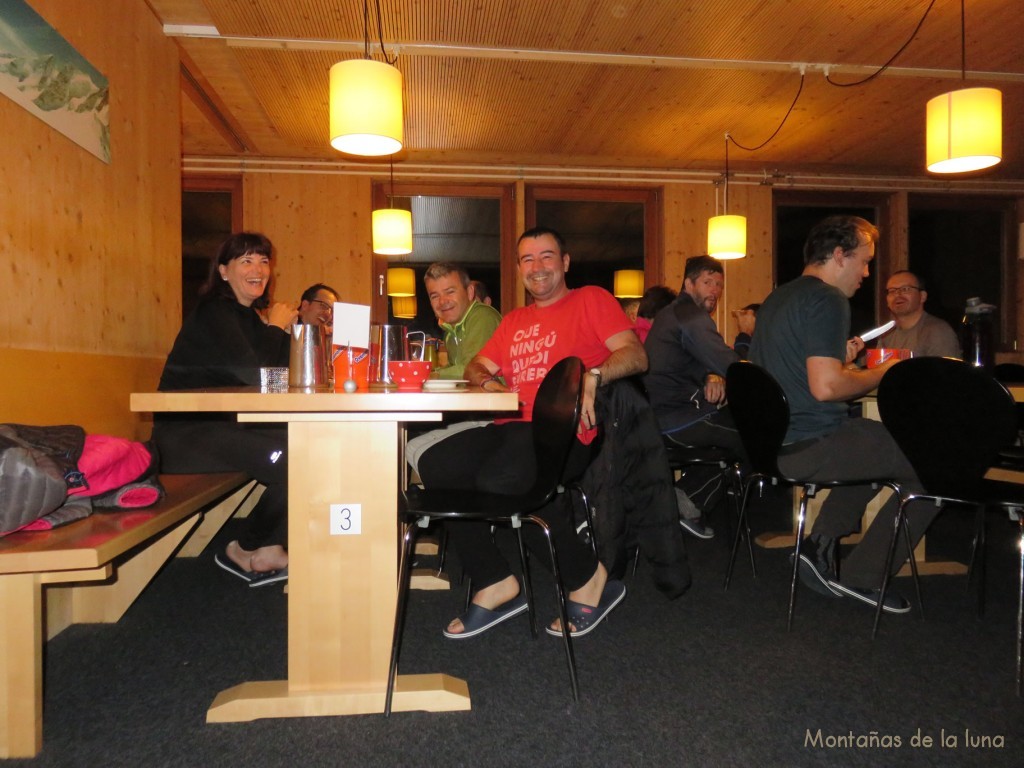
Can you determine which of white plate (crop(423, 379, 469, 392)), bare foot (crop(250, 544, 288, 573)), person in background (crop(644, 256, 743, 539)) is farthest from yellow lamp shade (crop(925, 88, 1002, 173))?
bare foot (crop(250, 544, 288, 573))

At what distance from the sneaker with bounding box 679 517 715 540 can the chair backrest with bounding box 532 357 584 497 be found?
1.93 metres

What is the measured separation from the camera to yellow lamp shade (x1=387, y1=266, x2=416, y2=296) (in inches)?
248

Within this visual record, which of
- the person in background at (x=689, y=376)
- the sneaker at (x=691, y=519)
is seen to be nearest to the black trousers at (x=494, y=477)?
the person in background at (x=689, y=376)

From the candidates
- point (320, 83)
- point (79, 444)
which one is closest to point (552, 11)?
point (320, 83)

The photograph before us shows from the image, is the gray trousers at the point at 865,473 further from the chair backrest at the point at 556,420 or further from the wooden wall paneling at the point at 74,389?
the wooden wall paneling at the point at 74,389

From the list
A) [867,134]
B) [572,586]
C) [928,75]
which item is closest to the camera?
[572,586]

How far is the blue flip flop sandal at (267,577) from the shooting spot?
2.61 meters

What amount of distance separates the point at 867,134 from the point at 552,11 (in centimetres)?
307

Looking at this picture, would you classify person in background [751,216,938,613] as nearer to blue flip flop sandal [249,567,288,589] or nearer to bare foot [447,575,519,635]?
bare foot [447,575,519,635]

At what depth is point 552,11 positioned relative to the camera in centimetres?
365

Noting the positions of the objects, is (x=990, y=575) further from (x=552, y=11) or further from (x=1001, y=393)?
(x=552, y=11)

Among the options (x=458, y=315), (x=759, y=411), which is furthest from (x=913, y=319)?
(x=458, y=315)

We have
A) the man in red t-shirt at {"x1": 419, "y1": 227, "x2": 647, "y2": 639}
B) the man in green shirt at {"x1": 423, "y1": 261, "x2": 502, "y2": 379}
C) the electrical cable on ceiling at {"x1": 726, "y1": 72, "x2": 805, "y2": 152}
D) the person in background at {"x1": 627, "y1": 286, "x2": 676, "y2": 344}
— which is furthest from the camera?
the electrical cable on ceiling at {"x1": 726, "y1": 72, "x2": 805, "y2": 152}

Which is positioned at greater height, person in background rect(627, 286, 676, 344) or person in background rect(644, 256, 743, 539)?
person in background rect(627, 286, 676, 344)
